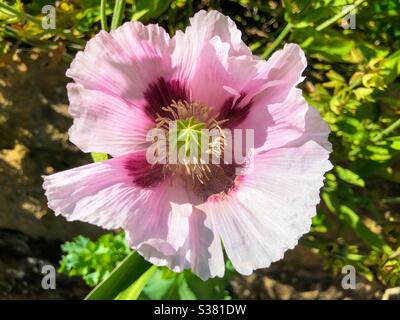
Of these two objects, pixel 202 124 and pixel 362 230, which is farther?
pixel 362 230

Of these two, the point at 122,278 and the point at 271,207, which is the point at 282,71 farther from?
the point at 122,278

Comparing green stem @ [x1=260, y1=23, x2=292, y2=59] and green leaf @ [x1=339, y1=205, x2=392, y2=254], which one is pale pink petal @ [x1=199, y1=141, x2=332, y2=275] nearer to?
green stem @ [x1=260, y1=23, x2=292, y2=59]

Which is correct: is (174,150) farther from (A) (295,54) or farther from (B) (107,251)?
(B) (107,251)

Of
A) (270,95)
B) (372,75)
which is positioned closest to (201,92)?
(270,95)


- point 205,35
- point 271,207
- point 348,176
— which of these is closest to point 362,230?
point 348,176

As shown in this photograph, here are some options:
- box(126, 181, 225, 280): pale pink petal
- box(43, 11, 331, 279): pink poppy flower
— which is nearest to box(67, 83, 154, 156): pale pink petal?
box(43, 11, 331, 279): pink poppy flower

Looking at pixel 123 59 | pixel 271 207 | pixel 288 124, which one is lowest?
pixel 271 207

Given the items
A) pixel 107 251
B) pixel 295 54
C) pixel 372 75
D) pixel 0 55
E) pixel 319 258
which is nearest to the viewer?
pixel 295 54
